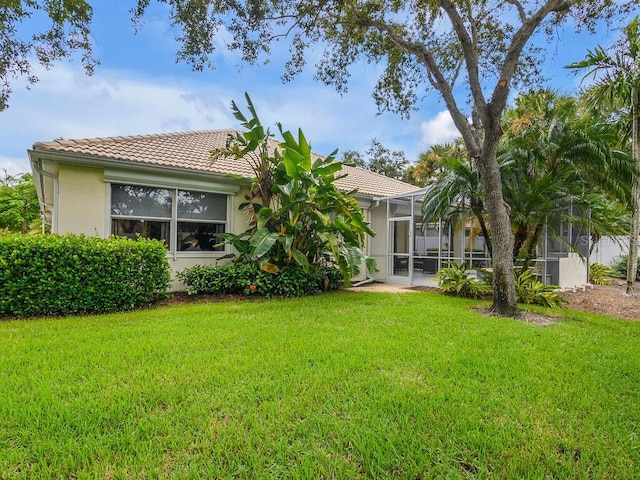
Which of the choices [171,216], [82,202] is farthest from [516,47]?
[82,202]

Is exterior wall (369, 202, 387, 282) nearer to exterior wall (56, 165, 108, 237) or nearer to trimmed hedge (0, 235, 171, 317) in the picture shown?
trimmed hedge (0, 235, 171, 317)

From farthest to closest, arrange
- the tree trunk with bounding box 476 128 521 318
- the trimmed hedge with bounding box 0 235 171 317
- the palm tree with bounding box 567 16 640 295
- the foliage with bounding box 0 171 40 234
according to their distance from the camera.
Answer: the foliage with bounding box 0 171 40 234 → the palm tree with bounding box 567 16 640 295 → the tree trunk with bounding box 476 128 521 318 → the trimmed hedge with bounding box 0 235 171 317

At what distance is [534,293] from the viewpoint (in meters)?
8.83

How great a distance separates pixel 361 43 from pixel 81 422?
1036 centimetres

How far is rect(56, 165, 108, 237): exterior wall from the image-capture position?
7754 millimetres

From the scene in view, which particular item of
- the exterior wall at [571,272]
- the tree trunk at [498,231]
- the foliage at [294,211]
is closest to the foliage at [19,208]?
the foliage at [294,211]

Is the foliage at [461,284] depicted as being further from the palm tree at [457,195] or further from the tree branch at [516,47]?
the tree branch at [516,47]

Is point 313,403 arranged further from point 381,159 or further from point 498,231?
point 381,159

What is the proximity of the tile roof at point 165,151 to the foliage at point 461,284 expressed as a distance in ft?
14.6

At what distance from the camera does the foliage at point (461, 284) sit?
9.48 meters

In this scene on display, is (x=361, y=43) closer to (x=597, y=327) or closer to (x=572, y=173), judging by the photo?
(x=572, y=173)

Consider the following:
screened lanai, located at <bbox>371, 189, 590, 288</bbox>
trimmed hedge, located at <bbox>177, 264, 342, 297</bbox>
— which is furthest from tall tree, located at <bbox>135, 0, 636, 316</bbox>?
trimmed hedge, located at <bbox>177, 264, 342, 297</bbox>

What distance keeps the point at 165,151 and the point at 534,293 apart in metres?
11.3

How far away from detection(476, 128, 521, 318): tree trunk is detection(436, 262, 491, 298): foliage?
88.4 inches
